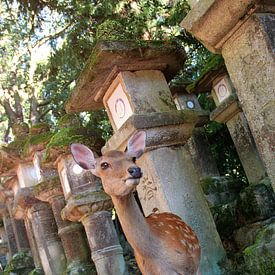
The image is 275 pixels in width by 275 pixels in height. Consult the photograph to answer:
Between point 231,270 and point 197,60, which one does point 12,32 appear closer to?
point 197,60

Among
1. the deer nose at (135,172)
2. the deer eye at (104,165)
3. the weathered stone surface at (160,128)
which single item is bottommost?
the deer nose at (135,172)

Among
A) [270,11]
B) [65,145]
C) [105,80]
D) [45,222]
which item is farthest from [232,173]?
[270,11]

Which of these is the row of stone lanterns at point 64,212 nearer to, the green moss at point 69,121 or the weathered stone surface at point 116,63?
the green moss at point 69,121

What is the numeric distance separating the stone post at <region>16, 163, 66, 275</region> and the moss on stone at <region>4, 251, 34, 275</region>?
1.58 m

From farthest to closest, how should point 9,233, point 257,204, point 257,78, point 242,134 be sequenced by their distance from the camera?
point 9,233 → point 242,134 → point 257,204 → point 257,78

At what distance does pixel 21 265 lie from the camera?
28.0ft

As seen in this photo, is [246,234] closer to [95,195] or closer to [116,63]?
[95,195]

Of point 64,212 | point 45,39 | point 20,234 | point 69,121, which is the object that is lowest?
point 64,212

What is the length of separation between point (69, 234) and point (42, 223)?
3.87 ft

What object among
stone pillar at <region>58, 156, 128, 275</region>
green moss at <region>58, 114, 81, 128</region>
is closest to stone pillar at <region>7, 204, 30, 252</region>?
green moss at <region>58, 114, 81, 128</region>

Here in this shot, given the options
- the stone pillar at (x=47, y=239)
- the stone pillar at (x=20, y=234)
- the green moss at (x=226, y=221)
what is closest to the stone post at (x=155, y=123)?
the green moss at (x=226, y=221)

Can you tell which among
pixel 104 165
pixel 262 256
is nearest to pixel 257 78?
pixel 104 165

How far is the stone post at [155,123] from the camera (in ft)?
12.8

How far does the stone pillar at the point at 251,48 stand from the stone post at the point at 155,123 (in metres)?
1.12
